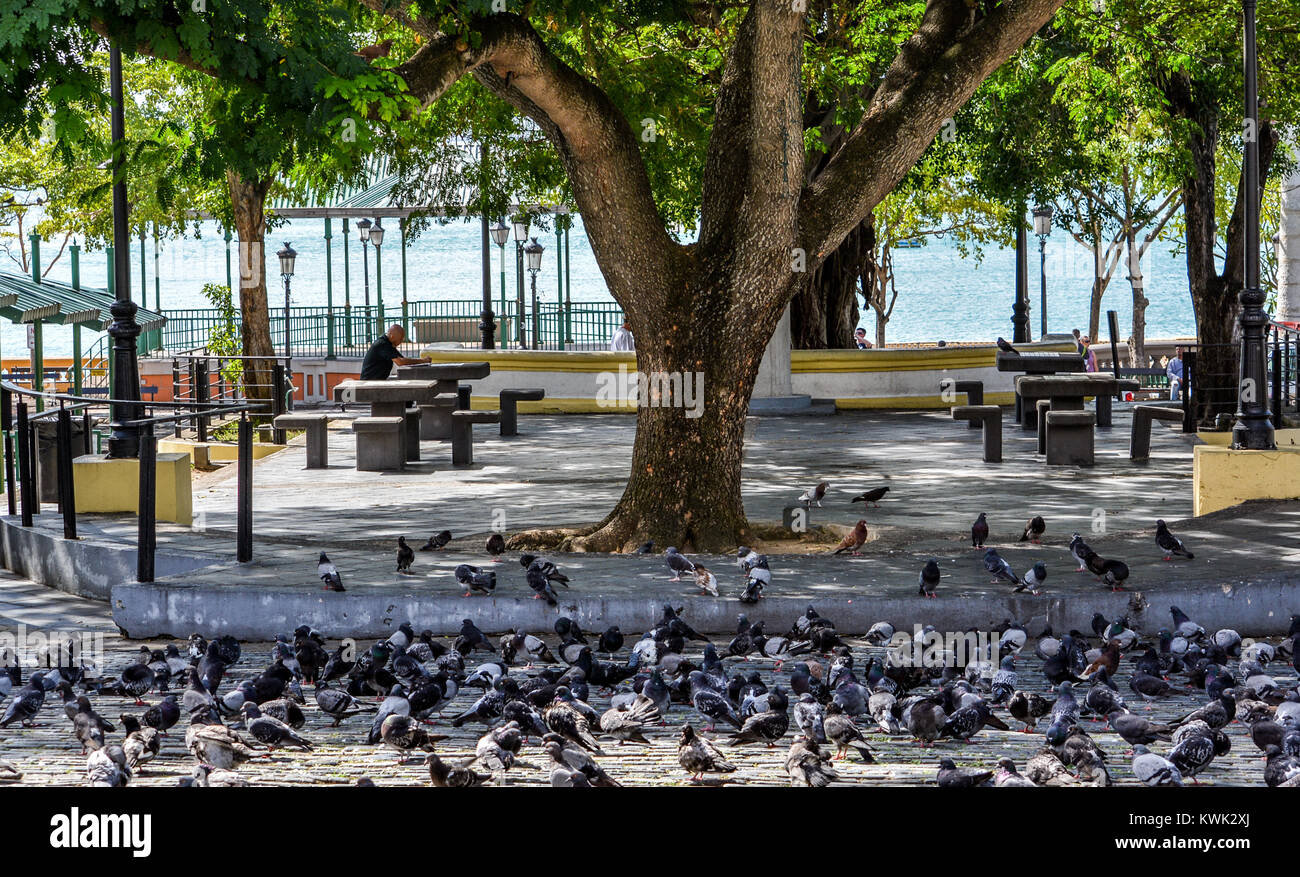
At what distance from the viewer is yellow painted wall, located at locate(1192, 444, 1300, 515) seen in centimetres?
1143

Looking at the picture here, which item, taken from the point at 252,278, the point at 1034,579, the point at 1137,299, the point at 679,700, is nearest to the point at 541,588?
the point at 679,700

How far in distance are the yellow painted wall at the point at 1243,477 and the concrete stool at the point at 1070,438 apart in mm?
3563

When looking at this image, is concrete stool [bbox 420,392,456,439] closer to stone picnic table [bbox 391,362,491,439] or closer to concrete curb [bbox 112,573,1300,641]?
stone picnic table [bbox 391,362,491,439]

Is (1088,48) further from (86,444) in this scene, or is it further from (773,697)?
(773,697)

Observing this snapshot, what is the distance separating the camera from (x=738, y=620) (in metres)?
8.56

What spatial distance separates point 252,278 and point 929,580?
17774 millimetres

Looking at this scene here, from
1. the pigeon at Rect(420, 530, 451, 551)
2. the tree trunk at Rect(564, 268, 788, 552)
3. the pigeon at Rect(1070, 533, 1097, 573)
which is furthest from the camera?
the tree trunk at Rect(564, 268, 788, 552)

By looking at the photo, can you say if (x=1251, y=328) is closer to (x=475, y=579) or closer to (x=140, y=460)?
(x=475, y=579)

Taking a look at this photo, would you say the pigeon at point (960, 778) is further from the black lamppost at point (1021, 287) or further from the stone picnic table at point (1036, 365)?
the black lamppost at point (1021, 287)

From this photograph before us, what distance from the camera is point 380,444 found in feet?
52.9

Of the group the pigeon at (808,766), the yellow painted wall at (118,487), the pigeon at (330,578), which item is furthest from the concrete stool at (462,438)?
the pigeon at (808,766)

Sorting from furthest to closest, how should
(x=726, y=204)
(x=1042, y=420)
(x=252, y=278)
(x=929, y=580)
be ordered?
1. (x=252, y=278)
2. (x=1042, y=420)
3. (x=726, y=204)
4. (x=929, y=580)

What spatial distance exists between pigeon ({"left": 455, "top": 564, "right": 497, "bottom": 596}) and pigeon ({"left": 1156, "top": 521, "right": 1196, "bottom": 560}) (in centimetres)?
420

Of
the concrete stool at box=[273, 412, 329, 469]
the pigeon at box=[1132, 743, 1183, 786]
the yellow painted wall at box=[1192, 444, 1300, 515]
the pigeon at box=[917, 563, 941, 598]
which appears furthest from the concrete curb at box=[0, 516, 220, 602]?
the yellow painted wall at box=[1192, 444, 1300, 515]
